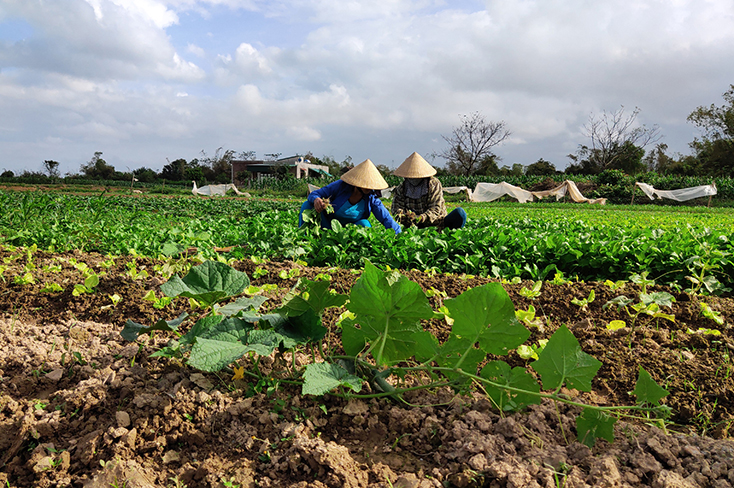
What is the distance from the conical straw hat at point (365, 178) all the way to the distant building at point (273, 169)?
43464 millimetres

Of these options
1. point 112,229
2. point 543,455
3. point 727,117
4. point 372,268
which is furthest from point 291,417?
point 727,117

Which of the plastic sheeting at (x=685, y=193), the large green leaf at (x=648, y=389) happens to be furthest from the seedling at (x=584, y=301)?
the plastic sheeting at (x=685, y=193)

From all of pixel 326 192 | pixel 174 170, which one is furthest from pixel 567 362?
pixel 174 170

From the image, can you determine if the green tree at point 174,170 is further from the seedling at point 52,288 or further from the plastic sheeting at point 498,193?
the seedling at point 52,288

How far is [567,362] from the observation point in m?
1.35

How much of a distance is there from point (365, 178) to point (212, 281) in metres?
4.54

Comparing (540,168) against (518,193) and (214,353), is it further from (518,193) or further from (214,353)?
(214,353)

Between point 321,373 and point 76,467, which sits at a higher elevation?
point 321,373

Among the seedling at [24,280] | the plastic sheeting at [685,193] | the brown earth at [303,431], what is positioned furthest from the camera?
the plastic sheeting at [685,193]

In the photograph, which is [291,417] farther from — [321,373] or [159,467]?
[159,467]

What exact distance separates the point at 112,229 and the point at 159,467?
21.3 feet

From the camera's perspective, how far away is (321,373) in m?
1.31

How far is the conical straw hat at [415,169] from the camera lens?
274 inches

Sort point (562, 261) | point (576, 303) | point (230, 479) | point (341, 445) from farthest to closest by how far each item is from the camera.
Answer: point (562, 261)
point (576, 303)
point (341, 445)
point (230, 479)
